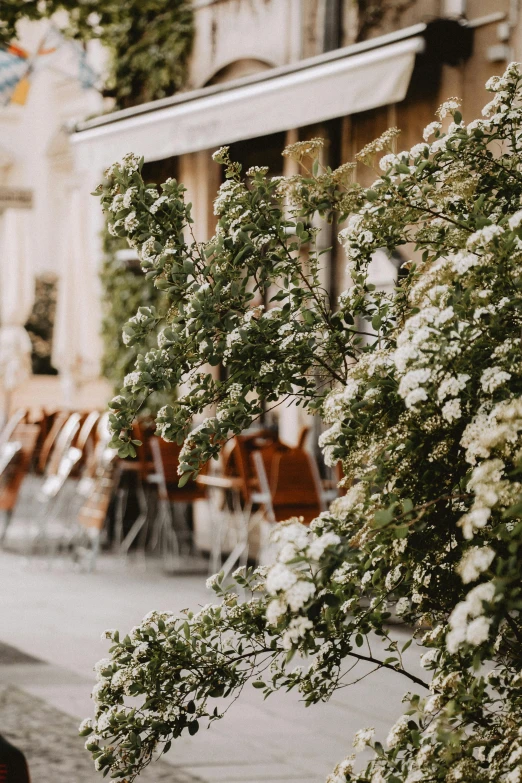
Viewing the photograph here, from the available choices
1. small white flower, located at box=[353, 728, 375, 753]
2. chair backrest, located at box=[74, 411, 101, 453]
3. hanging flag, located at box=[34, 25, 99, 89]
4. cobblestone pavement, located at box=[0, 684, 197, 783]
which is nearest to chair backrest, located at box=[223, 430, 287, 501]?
chair backrest, located at box=[74, 411, 101, 453]

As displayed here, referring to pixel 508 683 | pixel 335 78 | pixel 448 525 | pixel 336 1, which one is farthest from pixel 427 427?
pixel 336 1

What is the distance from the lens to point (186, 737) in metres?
5.90

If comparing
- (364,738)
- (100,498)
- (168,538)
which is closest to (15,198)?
(168,538)

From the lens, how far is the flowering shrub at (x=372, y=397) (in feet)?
8.02

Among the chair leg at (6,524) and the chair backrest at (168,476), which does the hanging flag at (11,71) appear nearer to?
the chair backrest at (168,476)

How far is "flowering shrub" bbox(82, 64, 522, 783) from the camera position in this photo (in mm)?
2445

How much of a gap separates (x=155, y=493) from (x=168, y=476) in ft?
5.21

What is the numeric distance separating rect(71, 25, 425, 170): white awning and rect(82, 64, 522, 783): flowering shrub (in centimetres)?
601

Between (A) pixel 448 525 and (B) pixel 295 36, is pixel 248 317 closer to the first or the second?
(A) pixel 448 525

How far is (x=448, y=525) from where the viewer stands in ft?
8.64

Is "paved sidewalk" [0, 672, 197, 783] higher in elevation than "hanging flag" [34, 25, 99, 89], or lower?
lower

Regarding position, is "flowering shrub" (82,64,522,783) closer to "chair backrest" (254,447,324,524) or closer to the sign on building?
"chair backrest" (254,447,324,524)

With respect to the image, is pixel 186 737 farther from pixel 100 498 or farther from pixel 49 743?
pixel 100 498

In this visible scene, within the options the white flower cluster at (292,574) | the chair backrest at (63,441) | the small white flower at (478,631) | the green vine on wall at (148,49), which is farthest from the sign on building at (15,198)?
A: the small white flower at (478,631)
